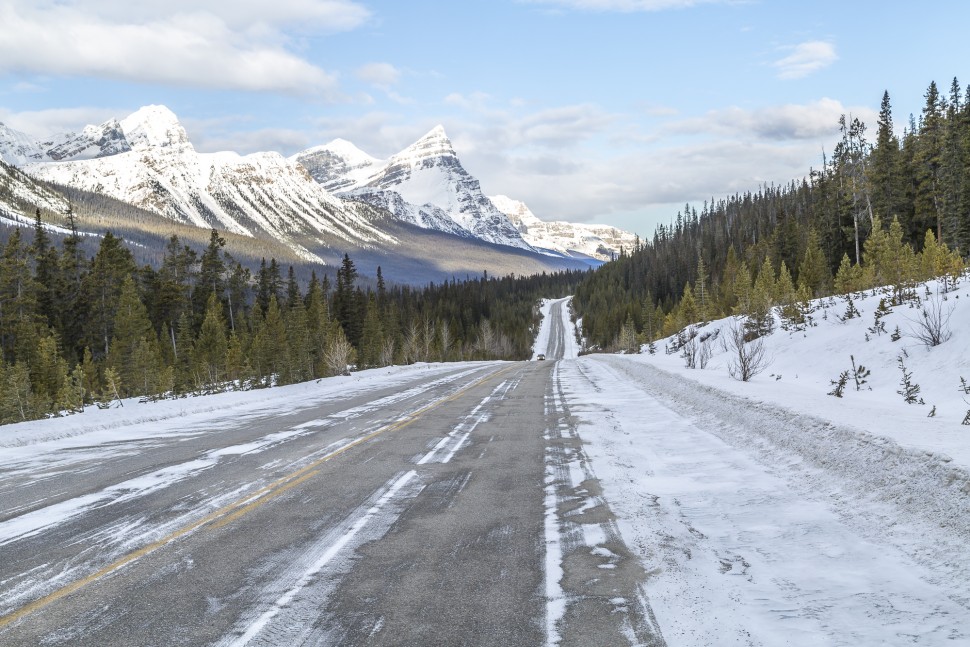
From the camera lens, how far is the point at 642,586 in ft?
13.8

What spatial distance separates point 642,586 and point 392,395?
648 inches

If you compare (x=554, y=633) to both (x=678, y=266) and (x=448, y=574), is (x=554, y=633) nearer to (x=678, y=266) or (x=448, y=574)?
(x=448, y=574)

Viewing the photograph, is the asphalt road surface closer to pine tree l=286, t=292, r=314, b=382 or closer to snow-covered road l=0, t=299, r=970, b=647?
snow-covered road l=0, t=299, r=970, b=647

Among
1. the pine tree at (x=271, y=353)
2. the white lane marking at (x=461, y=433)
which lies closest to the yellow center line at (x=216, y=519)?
the white lane marking at (x=461, y=433)

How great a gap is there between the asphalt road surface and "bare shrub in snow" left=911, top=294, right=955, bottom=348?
469 inches

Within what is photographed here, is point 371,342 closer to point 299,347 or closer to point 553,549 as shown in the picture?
point 299,347

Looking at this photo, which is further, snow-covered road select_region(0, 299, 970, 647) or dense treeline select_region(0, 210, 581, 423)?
dense treeline select_region(0, 210, 581, 423)

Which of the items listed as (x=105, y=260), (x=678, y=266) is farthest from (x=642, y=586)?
Result: (x=678, y=266)

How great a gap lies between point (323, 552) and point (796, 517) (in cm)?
443

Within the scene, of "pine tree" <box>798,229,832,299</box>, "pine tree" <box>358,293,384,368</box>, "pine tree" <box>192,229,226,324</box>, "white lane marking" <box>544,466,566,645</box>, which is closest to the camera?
"white lane marking" <box>544,466,566,645</box>

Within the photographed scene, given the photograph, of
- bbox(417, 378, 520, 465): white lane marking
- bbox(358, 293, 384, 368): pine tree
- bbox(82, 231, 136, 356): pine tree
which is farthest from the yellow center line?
bbox(358, 293, 384, 368): pine tree

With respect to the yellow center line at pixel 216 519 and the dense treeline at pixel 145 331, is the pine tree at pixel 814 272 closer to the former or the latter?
the dense treeline at pixel 145 331

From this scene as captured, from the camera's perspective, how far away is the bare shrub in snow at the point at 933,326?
15.3 m

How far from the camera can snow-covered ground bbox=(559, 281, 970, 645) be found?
3.63m
